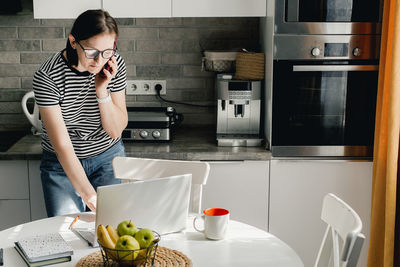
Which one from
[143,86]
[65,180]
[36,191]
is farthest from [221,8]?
[36,191]

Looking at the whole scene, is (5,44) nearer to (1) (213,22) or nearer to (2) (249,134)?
(1) (213,22)

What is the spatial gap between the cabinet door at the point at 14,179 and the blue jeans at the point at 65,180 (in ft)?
1.09

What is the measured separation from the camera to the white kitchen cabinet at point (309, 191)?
2721mm

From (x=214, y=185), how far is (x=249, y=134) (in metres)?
0.34

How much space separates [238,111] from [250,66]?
0.77 ft

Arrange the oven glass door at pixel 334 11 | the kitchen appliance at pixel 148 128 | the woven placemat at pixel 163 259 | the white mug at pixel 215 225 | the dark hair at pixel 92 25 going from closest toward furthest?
the woven placemat at pixel 163 259
the white mug at pixel 215 225
the dark hair at pixel 92 25
the oven glass door at pixel 334 11
the kitchen appliance at pixel 148 128

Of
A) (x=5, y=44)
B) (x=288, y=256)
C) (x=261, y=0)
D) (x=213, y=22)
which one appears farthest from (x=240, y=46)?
(x=288, y=256)

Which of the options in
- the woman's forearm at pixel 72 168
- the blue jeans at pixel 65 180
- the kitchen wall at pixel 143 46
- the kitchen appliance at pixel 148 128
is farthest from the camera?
the kitchen wall at pixel 143 46

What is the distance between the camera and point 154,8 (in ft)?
9.02

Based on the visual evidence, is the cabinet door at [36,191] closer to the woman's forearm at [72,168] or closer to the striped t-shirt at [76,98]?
the striped t-shirt at [76,98]

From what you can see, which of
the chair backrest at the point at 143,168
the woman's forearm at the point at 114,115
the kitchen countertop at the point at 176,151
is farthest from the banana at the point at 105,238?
the kitchen countertop at the point at 176,151

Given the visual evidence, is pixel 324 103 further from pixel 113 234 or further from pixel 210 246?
pixel 113 234

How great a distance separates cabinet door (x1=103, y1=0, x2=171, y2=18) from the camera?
273cm

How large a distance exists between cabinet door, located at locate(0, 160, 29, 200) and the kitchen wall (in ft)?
1.91
